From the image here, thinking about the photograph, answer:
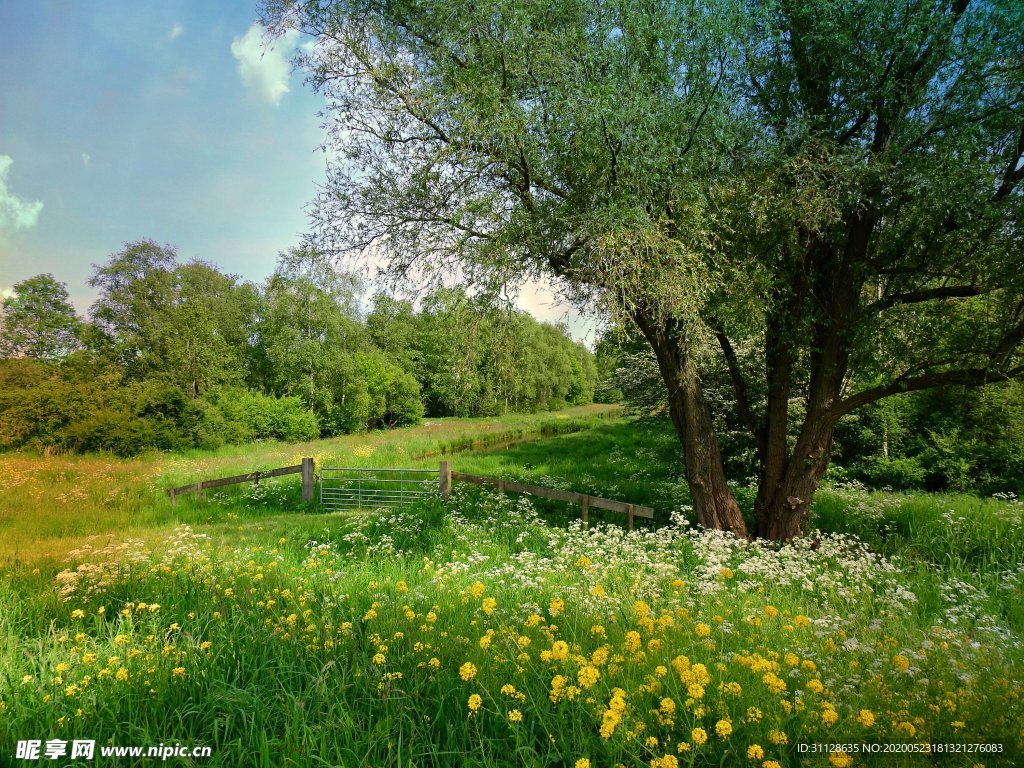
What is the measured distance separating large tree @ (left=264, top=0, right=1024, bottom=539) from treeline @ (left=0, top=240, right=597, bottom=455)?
1651 millimetres

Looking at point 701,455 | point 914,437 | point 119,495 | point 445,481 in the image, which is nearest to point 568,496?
point 701,455

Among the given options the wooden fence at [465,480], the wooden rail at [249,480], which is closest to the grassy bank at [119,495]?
the wooden rail at [249,480]

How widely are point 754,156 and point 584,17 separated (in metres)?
3.02

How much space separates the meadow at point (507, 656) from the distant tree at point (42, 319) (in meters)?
10.4

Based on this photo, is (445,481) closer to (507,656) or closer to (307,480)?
(307,480)

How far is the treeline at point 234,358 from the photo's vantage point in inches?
296

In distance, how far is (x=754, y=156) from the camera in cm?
642

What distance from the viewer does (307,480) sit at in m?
12.4

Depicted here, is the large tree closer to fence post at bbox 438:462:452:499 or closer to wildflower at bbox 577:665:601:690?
wildflower at bbox 577:665:601:690

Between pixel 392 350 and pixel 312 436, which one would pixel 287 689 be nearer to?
pixel 312 436

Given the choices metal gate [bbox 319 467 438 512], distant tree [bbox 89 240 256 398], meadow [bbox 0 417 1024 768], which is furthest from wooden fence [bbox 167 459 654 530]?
distant tree [bbox 89 240 256 398]

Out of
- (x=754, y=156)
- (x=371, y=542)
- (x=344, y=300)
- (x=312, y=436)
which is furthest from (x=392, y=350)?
(x=754, y=156)

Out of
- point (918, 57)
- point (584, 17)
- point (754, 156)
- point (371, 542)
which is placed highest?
point (584, 17)

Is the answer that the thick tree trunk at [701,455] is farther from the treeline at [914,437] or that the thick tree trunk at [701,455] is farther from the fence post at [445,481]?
the fence post at [445,481]
